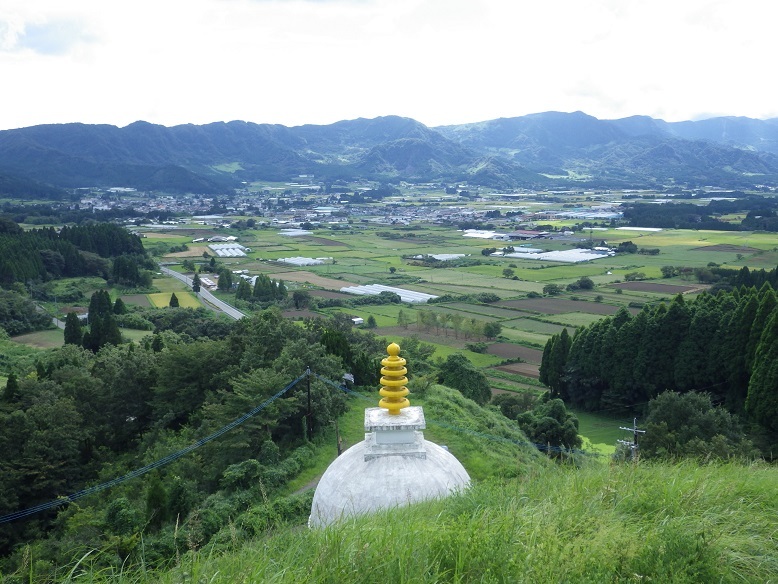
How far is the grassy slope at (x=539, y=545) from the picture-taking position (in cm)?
513

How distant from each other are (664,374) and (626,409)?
2525 mm

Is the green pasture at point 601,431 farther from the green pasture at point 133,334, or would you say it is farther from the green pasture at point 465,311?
the green pasture at point 133,334

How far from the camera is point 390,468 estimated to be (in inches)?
344

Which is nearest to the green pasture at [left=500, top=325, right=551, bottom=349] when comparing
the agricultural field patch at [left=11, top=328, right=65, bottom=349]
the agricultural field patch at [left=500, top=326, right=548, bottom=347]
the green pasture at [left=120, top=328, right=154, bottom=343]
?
the agricultural field patch at [left=500, top=326, right=548, bottom=347]

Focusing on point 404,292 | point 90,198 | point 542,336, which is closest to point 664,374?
point 542,336

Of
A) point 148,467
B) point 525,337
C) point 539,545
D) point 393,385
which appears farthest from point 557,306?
point 539,545

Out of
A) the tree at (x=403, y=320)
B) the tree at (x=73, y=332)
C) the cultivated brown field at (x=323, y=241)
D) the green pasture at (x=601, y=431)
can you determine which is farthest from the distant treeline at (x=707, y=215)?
the tree at (x=73, y=332)

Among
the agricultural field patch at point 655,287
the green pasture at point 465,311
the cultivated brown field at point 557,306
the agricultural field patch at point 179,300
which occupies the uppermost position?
the agricultural field patch at point 655,287

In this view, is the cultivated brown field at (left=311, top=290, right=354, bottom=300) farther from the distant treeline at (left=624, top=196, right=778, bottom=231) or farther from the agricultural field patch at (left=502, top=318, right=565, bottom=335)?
the distant treeline at (left=624, top=196, right=778, bottom=231)

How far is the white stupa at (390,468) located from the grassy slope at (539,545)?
5.55ft

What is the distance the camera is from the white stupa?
850 centimetres

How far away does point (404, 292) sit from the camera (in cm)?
6291

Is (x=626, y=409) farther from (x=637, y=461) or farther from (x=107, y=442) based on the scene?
(x=637, y=461)

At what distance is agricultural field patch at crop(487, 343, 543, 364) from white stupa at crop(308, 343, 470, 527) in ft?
106
